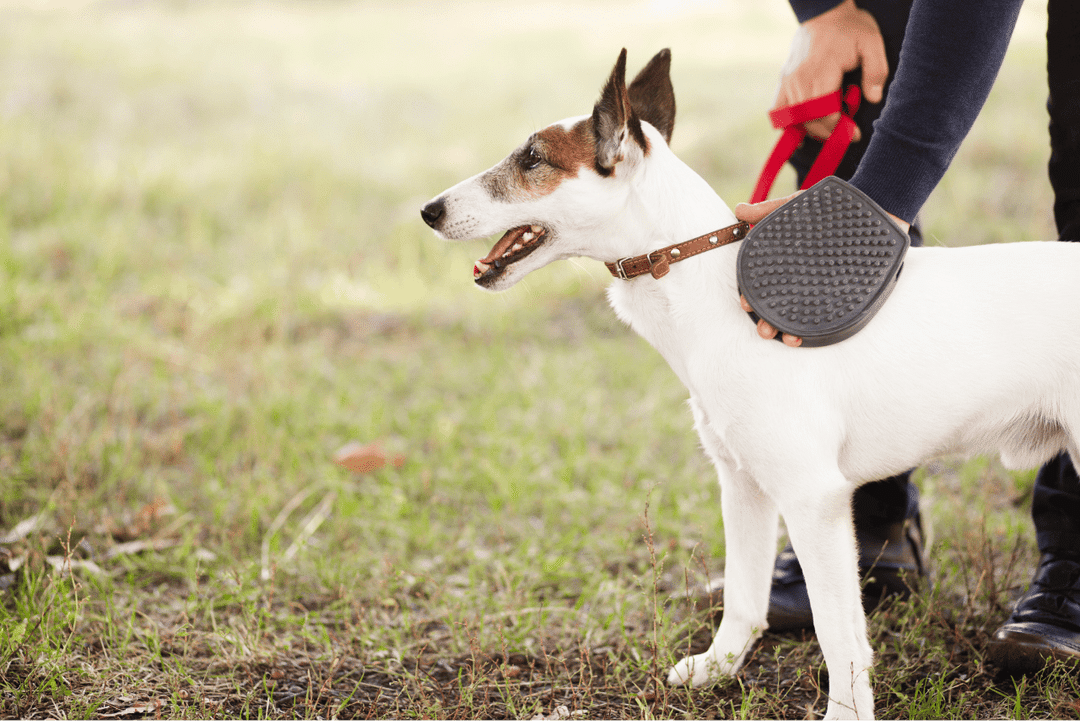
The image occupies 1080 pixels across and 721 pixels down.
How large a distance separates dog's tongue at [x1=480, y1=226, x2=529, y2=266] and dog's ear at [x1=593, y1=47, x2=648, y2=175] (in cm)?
26

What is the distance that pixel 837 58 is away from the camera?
221cm

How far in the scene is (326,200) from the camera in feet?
22.1

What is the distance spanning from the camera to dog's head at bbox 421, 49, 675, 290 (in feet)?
6.25

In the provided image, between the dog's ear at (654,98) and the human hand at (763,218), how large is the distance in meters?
0.35

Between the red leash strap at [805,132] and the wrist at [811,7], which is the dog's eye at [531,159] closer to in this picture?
the red leash strap at [805,132]

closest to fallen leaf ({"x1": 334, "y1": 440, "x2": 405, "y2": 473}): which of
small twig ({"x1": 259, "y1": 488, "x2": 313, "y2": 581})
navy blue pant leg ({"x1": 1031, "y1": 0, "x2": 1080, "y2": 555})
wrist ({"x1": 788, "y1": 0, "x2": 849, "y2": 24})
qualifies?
small twig ({"x1": 259, "y1": 488, "x2": 313, "y2": 581})

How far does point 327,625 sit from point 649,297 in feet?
4.83

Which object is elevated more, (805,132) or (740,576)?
(805,132)

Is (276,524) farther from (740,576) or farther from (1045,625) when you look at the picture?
(1045,625)

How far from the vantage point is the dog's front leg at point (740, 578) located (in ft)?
6.93

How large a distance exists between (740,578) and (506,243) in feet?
3.64

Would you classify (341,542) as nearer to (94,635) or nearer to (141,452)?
(94,635)

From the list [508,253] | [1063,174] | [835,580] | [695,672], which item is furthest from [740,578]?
[1063,174]

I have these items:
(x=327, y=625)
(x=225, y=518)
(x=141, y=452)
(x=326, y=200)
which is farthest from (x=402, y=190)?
(x=327, y=625)
